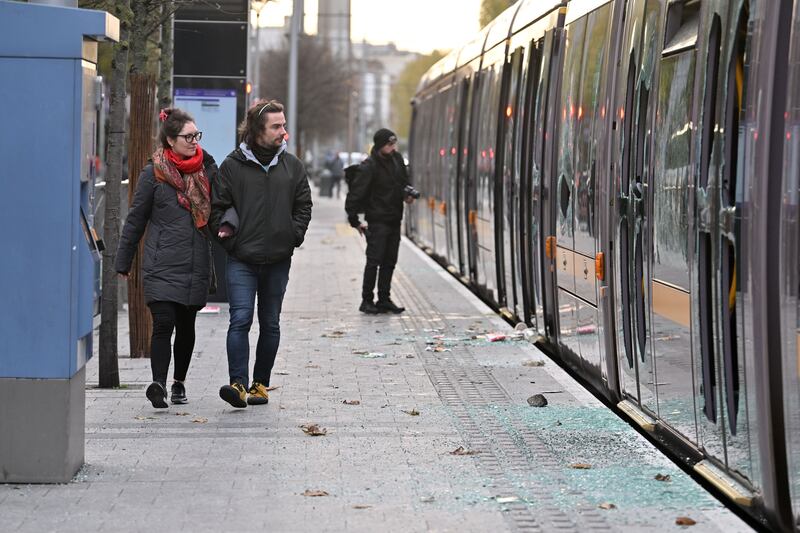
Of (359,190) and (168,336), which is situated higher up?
(359,190)

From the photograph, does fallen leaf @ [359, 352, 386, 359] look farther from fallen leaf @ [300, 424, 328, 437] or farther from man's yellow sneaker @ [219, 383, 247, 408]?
fallen leaf @ [300, 424, 328, 437]

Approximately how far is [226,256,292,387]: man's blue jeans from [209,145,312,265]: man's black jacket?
5.6 inches

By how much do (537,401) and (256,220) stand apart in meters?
1.97

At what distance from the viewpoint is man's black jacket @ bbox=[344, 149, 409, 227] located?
50.6 ft

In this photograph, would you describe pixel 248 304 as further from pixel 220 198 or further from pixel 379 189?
pixel 379 189

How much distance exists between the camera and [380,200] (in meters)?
15.5

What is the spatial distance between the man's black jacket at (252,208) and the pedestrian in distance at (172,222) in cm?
12

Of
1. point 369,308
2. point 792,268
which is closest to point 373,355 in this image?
point 369,308

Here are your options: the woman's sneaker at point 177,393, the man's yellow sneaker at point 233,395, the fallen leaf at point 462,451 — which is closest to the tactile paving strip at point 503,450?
A: the fallen leaf at point 462,451

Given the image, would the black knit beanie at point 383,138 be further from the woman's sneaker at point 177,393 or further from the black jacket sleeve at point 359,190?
the woman's sneaker at point 177,393

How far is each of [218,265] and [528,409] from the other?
6.52m

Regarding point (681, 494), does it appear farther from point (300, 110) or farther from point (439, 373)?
point (300, 110)

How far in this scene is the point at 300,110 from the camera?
61938 millimetres

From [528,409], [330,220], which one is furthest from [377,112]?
[528,409]
